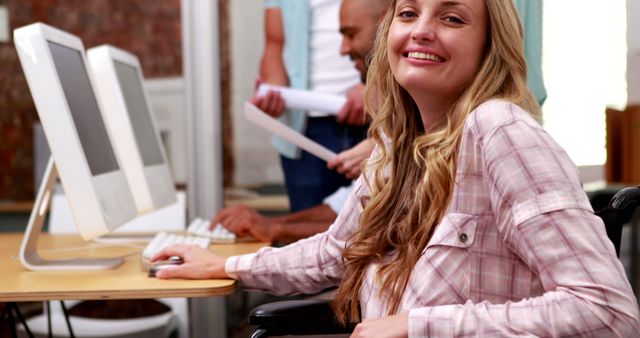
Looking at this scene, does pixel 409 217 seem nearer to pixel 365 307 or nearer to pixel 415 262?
pixel 415 262

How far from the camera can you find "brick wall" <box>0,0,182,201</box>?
3328mm

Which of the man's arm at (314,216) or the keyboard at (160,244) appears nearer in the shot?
the keyboard at (160,244)

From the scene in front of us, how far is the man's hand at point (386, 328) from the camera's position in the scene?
1110 mm

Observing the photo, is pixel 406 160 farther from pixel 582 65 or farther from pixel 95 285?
pixel 582 65

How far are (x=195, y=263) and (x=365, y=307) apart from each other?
0.41 metres

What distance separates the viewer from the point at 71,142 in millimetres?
1578

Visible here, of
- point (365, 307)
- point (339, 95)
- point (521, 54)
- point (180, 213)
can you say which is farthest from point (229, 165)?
point (521, 54)

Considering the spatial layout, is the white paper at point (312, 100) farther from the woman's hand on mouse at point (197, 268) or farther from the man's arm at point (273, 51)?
the woman's hand on mouse at point (197, 268)

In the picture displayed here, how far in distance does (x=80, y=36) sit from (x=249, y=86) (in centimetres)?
93

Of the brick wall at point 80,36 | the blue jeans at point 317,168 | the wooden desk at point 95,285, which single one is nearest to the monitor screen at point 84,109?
the wooden desk at point 95,285

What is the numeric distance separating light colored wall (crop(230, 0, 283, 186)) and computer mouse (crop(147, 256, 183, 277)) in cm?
134

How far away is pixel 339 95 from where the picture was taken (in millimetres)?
2652

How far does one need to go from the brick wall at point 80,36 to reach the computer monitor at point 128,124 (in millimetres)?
1049

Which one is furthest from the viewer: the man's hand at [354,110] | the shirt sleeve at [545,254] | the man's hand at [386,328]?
the man's hand at [354,110]
